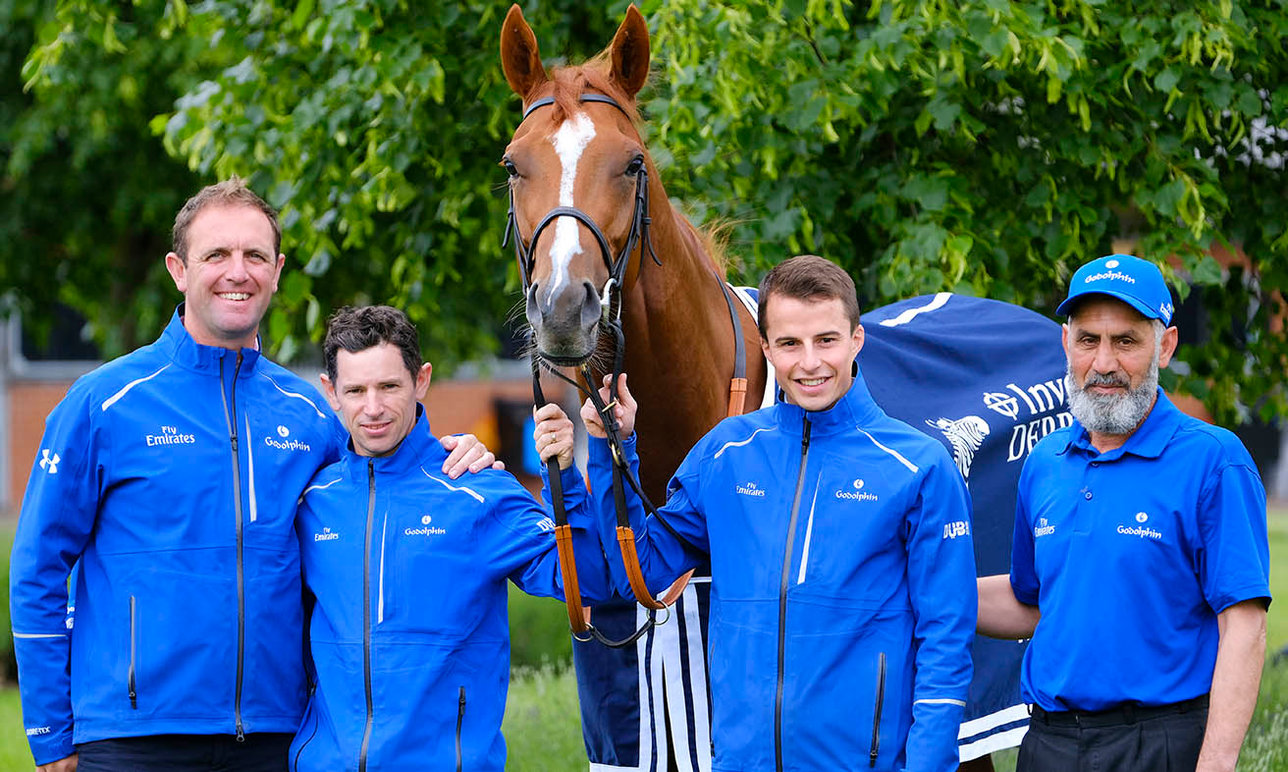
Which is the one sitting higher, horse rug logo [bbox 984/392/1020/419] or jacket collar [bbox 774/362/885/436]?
horse rug logo [bbox 984/392/1020/419]

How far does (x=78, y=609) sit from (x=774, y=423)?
1.65 metres

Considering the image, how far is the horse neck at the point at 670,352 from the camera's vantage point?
3.43 metres

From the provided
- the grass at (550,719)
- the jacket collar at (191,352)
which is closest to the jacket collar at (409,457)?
the jacket collar at (191,352)

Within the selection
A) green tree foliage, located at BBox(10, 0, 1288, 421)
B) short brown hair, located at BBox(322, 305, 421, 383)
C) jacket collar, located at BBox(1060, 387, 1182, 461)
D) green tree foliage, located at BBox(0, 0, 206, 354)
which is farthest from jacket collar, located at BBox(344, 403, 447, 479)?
green tree foliage, located at BBox(0, 0, 206, 354)

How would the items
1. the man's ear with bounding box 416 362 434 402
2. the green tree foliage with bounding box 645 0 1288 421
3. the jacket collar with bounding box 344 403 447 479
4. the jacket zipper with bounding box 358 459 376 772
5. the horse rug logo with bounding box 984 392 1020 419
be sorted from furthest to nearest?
1. the green tree foliage with bounding box 645 0 1288 421
2. the horse rug logo with bounding box 984 392 1020 419
3. the man's ear with bounding box 416 362 434 402
4. the jacket collar with bounding box 344 403 447 479
5. the jacket zipper with bounding box 358 459 376 772

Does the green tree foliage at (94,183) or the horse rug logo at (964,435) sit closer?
the horse rug logo at (964,435)

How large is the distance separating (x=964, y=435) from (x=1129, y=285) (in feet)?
4.32

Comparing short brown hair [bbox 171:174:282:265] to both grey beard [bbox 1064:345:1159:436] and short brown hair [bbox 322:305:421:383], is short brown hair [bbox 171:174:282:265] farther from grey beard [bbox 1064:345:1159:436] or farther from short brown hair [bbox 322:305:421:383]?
grey beard [bbox 1064:345:1159:436]

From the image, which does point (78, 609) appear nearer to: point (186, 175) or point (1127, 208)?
point (1127, 208)

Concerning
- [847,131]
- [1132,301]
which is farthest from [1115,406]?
[847,131]

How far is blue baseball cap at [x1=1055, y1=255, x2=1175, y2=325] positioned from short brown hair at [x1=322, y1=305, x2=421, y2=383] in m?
1.55

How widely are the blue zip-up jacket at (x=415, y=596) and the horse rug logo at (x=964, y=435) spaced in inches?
57.4

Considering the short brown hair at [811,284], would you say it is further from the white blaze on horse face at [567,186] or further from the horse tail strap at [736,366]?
the horse tail strap at [736,366]

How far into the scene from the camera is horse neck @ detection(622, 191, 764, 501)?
11.2ft
